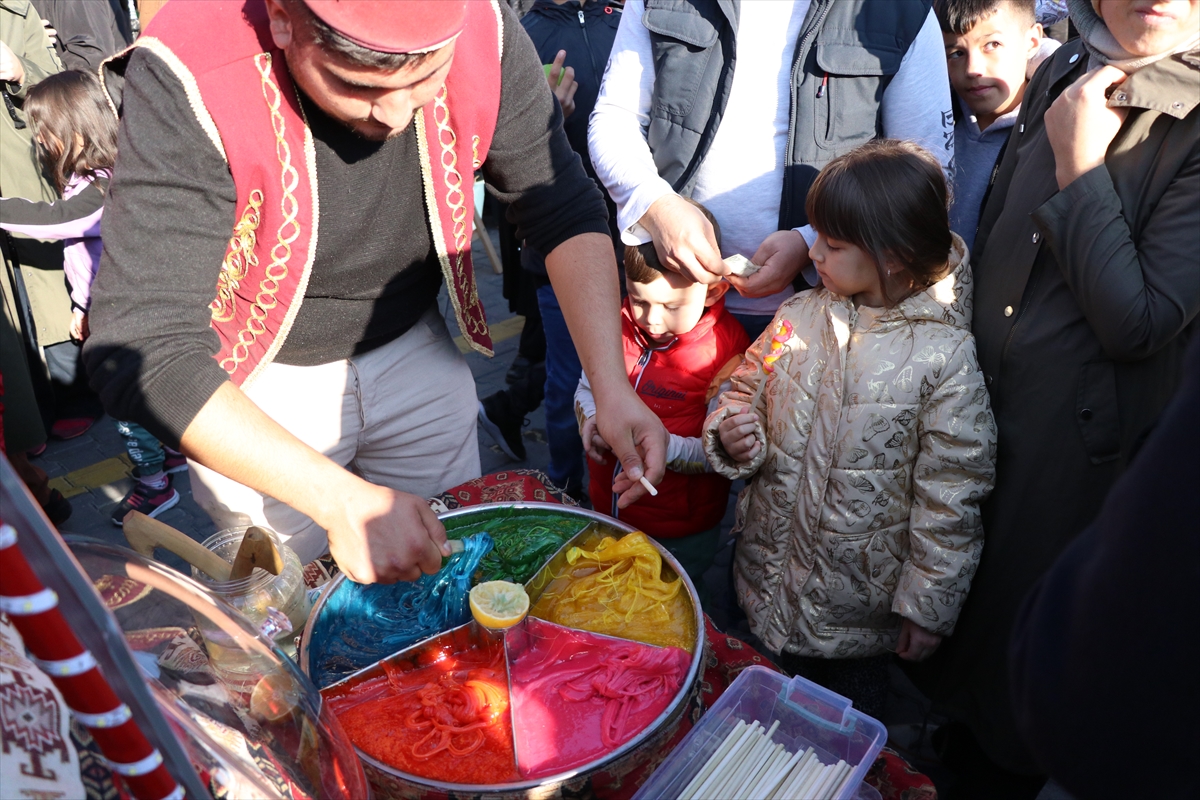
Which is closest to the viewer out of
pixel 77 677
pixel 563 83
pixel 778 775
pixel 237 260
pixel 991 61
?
pixel 77 677

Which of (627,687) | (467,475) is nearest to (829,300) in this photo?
(467,475)

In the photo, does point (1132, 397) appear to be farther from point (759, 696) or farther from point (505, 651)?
point (505, 651)

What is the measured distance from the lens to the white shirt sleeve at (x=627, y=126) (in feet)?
7.89

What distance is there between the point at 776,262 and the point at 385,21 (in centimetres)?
135

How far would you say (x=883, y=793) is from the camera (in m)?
1.28

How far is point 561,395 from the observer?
3623mm

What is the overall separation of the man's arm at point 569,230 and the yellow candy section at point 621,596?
21cm

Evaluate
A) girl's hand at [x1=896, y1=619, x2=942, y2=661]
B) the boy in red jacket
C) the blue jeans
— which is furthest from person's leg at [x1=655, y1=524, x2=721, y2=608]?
the blue jeans

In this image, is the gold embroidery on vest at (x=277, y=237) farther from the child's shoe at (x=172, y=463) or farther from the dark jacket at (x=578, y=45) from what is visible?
the child's shoe at (x=172, y=463)

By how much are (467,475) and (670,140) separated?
115cm

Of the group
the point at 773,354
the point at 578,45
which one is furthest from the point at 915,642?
the point at 578,45

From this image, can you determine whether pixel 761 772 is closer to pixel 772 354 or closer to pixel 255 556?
pixel 255 556

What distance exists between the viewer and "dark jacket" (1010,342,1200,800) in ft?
2.15

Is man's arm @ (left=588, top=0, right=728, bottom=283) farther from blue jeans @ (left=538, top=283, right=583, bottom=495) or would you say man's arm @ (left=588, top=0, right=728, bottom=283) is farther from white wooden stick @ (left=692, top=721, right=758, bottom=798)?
white wooden stick @ (left=692, top=721, right=758, bottom=798)
